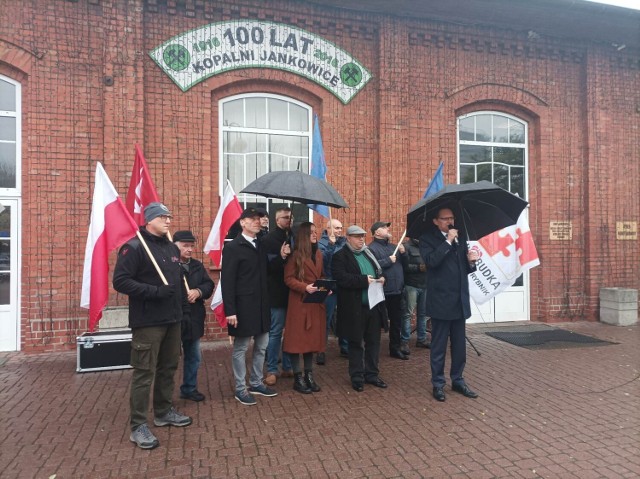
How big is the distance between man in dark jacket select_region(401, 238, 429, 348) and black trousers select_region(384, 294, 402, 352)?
199 millimetres

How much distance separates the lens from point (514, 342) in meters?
7.31

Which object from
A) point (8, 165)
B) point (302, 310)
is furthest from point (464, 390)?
point (8, 165)

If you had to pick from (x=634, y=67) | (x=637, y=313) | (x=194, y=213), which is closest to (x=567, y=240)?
(x=637, y=313)

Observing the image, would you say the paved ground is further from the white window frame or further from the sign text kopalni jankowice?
the sign text kopalni jankowice

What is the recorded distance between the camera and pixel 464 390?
15.9ft

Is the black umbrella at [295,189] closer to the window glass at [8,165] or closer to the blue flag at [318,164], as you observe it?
the blue flag at [318,164]

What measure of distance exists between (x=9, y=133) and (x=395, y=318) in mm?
6613

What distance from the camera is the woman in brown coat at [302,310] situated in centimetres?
480

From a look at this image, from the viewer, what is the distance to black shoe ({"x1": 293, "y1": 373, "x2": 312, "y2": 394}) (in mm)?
4891

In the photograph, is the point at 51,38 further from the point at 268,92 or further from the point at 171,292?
the point at 171,292

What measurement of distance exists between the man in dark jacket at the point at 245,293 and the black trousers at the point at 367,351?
1059 millimetres

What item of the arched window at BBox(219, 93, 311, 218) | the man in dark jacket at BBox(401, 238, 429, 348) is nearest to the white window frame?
the arched window at BBox(219, 93, 311, 218)

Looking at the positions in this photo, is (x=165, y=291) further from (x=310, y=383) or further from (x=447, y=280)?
(x=447, y=280)

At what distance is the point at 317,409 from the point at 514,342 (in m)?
4.36
